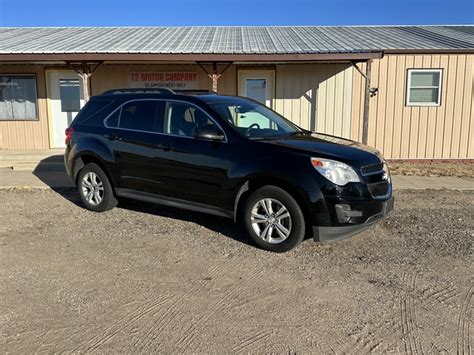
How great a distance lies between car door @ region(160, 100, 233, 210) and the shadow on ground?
57 cm

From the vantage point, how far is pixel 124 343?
3.04 meters

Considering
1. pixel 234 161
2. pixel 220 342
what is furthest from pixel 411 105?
pixel 220 342

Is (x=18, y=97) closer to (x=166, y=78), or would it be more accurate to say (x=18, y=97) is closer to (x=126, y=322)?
(x=166, y=78)

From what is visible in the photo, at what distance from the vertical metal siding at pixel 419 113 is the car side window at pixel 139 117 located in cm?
756

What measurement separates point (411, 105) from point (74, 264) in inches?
399

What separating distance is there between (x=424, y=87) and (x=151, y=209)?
8.62 meters

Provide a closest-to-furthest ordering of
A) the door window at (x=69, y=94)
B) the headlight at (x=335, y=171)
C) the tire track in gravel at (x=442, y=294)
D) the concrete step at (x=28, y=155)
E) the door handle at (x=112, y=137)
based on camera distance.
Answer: the tire track in gravel at (x=442, y=294) → the headlight at (x=335, y=171) → the door handle at (x=112, y=137) → the concrete step at (x=28, y=155) → the door window at (x=69, y=94)

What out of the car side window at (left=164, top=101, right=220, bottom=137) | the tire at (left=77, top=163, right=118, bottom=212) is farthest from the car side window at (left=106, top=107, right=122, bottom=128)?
the car side window at (left=164, top=101, right=220, bottom=137)

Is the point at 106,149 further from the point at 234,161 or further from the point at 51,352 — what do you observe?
the point at 51,352

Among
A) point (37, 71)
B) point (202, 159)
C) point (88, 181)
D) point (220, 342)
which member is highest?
point (37, 71)

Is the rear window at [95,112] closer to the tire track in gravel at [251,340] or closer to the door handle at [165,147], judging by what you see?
the door handle at [165,147]

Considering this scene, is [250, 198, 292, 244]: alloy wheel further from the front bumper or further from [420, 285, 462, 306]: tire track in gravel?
[420, 285, 462, 306]: tire track in gravel

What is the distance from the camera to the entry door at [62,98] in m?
12.4

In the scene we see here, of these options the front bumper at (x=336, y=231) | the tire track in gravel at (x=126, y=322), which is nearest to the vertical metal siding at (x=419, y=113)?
the front bumper at (x=336, y=231)
